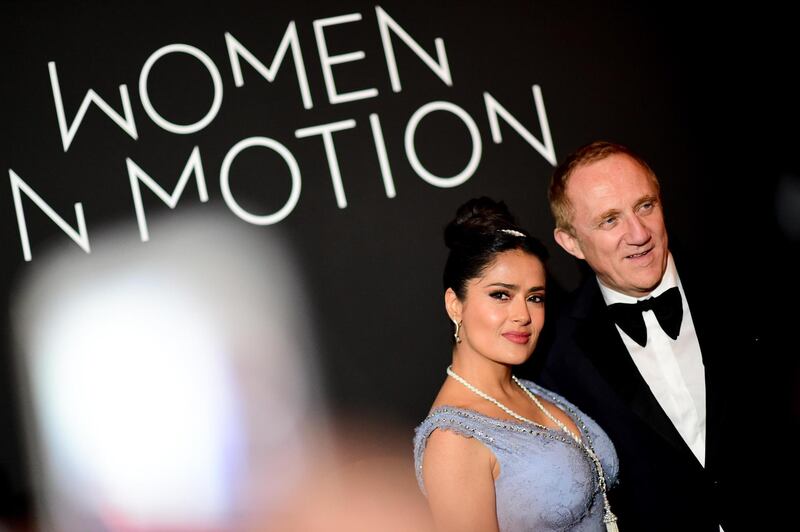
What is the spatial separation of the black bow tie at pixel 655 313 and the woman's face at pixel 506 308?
330mm

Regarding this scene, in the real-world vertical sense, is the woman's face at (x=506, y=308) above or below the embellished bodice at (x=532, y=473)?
above

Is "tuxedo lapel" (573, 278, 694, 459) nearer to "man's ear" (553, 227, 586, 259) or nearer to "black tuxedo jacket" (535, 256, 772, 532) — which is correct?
"black tuxedo jacket" (535, 256, 772, 532)

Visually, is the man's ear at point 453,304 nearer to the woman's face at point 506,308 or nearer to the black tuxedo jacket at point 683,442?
the woman's face at point 506,308

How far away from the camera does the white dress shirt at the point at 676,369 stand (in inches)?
100

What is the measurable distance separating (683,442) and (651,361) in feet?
0.93

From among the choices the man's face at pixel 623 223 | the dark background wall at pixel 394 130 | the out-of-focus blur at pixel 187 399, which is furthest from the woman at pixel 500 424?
the out-of-focus blur at pixel 187 399

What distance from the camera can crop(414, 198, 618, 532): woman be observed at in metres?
2.23

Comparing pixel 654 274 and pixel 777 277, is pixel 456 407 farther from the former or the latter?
pixel 777 277

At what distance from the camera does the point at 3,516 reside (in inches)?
129

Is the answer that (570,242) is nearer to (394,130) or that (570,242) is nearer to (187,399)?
(394,130)

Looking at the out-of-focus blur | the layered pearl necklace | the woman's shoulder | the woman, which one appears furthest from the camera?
the out-of-focus blur

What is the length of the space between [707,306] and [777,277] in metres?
0.24

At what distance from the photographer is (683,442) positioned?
2.46 m

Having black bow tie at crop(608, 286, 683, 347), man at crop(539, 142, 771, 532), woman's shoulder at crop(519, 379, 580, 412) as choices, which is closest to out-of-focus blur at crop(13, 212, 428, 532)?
woman's shoulder at crop(519, 379, 580, 412)
